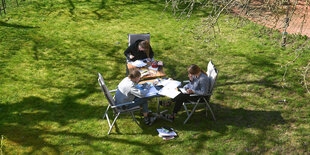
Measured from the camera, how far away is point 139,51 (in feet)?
25.9

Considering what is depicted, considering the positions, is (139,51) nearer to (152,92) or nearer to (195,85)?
(152,92)

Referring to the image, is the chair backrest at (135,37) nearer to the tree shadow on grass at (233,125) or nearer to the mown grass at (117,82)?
the mown grass at (117,82)

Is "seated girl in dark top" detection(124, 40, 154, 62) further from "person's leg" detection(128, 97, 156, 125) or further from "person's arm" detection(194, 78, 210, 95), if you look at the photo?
"person's arm" detection(194, 78, 210, 95)

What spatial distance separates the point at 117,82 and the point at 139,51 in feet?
3.45

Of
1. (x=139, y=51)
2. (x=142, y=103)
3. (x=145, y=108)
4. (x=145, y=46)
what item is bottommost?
(x=145, y=108)

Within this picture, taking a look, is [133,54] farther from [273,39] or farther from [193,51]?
[273,39]

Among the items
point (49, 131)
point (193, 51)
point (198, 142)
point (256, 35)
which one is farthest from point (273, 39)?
point (49, 131)

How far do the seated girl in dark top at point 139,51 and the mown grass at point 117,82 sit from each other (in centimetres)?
75

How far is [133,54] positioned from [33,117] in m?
2.96

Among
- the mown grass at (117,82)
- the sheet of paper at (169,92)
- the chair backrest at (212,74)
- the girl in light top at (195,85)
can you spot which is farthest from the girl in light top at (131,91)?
the chair backrest at (212,74)

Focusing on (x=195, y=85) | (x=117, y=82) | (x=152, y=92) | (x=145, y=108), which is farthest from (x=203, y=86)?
(x=117, y=82)

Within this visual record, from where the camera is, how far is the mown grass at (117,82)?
19.4ft

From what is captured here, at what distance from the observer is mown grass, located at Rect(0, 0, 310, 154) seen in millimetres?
5926

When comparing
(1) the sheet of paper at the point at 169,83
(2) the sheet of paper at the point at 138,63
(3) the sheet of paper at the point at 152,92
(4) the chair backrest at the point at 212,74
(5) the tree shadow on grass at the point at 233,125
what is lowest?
(5) the tree shadow on grass at the point at 233,125
